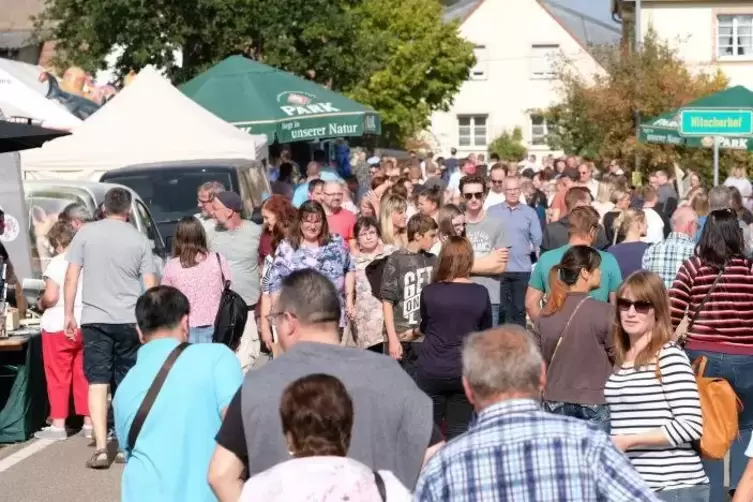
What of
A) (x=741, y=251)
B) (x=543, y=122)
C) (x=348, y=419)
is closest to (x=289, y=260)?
(x=741, y=251)

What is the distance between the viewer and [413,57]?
6281 cm

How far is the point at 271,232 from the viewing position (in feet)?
37.5

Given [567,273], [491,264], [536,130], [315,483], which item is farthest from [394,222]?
[536,130]

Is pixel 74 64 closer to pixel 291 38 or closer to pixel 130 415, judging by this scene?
pixel 291 38

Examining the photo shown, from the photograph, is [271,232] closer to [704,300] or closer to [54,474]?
[54,474]

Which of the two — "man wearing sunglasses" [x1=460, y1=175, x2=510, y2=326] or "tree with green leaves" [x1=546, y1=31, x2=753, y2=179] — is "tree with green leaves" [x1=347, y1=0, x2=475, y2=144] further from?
"man wearing sunglasses" [x1=460, y1=175, x2=510, y2=326]

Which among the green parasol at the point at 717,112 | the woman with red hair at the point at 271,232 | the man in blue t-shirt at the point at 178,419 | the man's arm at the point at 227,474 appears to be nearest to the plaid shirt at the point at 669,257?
the woman with red hair at the point at 271,232

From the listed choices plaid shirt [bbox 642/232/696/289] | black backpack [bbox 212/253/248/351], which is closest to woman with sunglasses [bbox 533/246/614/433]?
black backpack [bbox 212/253/248/351]

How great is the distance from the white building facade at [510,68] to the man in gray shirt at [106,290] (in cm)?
6769

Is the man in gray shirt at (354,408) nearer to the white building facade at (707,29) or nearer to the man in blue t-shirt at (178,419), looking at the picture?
the man in blue t-shirt at (178,419)

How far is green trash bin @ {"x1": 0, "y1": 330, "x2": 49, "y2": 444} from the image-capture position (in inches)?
468

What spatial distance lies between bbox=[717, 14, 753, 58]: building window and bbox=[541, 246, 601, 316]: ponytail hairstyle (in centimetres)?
4213

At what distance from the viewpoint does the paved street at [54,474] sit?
9828mm

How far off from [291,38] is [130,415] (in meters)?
26.6
